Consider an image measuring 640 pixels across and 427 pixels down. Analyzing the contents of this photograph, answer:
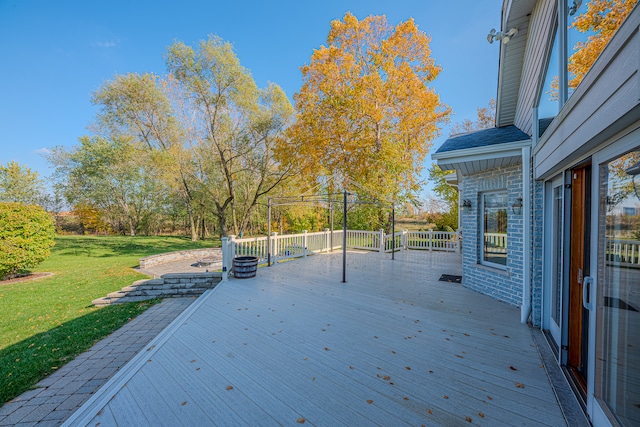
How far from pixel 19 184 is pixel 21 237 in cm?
1636

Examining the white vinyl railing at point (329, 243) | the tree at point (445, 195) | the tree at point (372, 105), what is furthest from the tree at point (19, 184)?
the tree at point (445, 195)

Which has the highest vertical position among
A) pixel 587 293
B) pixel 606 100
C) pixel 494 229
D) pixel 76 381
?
pixel 606 100

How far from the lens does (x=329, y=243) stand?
37.7 ft

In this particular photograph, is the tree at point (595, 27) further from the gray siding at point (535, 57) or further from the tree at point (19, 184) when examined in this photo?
the tree at point (19, 184)

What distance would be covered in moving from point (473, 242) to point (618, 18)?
4.51m

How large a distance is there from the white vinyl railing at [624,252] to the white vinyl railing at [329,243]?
7.00 metres

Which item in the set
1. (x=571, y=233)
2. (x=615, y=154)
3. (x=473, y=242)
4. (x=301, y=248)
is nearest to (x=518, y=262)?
(x=473, y=242)

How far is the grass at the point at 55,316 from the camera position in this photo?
145 inches

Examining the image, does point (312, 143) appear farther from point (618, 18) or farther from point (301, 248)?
point (618, 18)

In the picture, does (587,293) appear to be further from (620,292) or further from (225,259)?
(225,259)

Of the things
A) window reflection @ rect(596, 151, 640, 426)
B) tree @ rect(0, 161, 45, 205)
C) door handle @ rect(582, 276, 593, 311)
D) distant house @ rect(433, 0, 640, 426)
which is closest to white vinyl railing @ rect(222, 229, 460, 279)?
distant house @ rect(433, 0, 640, 426)

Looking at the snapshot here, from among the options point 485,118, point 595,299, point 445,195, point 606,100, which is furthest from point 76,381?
point 485,118

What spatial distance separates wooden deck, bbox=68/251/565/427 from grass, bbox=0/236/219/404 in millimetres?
1929

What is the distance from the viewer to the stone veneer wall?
439 cm
